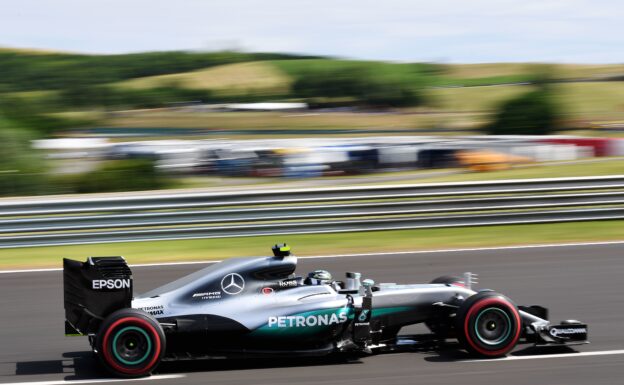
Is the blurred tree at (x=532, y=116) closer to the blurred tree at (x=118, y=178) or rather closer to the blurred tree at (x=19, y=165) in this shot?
the blurred tree at (x=118, y=178)

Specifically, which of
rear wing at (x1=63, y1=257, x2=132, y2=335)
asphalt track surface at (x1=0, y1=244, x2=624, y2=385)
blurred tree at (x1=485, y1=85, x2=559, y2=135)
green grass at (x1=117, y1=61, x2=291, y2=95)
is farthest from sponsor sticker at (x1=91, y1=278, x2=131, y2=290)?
green grass at (x1=117, y1=61, x2=291, y2=95)

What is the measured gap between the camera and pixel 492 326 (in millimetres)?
6852

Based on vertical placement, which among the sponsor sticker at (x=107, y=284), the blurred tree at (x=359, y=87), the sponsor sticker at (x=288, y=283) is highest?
the blurred tree at (x=359, y=87)

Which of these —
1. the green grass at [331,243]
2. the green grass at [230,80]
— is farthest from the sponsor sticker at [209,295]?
the green grass at [230,80]

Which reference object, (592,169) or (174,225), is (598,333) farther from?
(592,169)

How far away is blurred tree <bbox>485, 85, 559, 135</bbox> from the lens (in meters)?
41.6

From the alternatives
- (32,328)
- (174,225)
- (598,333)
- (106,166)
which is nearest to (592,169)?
(106,166)

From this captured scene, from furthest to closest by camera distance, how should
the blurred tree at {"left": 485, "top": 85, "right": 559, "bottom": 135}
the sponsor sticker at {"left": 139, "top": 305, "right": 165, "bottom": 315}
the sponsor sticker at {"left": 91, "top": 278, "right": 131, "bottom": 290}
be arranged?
the blurred tree at {"left": 485, "top": 85, "right": 559, "bottom": 135}, the sponsor sticker at {"left": 139, "top": 305, "right": 165, "bottom": 315}, the sponsor sticker at {"left": 91, "top": 278, "right": 131, "bottom": 290}

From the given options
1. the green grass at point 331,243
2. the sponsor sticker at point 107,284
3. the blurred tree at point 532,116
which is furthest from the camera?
the blurred tree at point 532,116

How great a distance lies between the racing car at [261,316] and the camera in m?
6.46

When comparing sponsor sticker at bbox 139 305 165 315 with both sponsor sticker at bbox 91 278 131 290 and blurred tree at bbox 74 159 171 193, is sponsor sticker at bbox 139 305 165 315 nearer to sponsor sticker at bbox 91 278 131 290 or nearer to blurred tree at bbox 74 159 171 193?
sponsor sticker at bbox 91 278 131 290

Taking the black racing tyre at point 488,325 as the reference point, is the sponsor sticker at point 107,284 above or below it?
above

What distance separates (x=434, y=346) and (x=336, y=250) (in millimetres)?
5268

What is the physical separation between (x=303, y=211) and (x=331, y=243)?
674mm
